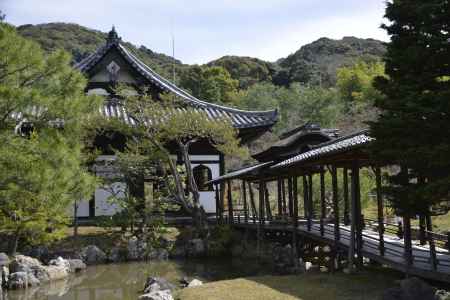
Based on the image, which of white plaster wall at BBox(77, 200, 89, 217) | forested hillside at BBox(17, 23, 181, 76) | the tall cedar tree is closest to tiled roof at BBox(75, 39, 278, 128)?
white plaster wall at BBox(77, 200, 89, 217)

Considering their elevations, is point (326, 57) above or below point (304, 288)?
above

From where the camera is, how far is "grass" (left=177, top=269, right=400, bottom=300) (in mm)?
9578

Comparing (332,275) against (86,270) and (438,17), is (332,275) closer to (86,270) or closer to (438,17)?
(438,17)

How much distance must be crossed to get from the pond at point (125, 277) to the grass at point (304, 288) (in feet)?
9.78

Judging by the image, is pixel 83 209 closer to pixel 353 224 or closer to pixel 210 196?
pixel 210 196

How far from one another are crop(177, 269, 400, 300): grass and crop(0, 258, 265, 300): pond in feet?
9.78

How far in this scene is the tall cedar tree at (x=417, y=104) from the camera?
750cm

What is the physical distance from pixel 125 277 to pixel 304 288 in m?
7.48

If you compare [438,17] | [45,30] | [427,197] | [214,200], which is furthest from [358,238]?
[45,30]

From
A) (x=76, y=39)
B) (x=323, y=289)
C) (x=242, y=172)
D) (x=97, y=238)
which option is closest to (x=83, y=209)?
(x=97, y=238)

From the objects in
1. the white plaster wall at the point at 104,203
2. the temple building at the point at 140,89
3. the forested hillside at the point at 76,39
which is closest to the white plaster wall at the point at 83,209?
the white plaster wall at the point at 104,203

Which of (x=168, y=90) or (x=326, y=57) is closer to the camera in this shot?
(x=168, y=90)

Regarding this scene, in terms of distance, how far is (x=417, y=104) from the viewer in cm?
757

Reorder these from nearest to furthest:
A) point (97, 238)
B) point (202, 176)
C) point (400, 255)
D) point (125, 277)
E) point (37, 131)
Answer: point (400, 255) < point (37, 131) < point (125, 277) < point (97, 238) < point (202, 176)
